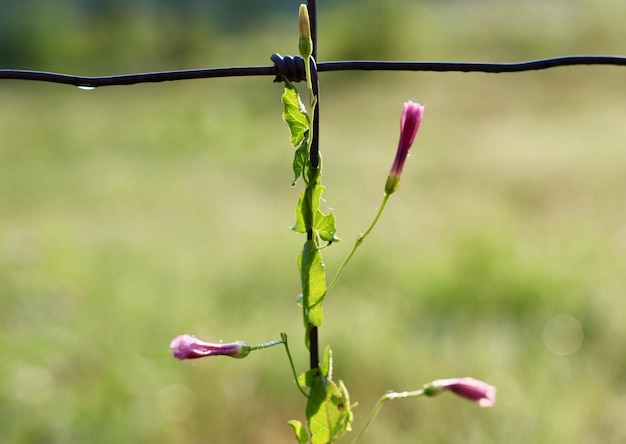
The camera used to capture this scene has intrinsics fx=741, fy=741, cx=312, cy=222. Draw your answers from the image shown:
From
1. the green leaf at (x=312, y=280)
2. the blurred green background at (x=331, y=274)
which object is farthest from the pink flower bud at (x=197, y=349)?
the blurred green background at (x=331, y=274)

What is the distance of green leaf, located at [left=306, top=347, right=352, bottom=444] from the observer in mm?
614

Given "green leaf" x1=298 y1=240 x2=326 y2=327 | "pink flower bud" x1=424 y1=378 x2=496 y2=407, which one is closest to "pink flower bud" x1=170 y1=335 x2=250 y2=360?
"green leaf" x1=298 y1=240 x2=326 y2=327

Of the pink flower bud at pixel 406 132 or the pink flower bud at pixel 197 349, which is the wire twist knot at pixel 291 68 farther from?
the pink flower bud at pixel 197 349

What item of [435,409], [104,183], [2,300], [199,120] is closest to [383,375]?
[435,409]

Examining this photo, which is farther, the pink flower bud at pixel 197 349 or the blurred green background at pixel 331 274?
the blurred green background at pixel 331 274

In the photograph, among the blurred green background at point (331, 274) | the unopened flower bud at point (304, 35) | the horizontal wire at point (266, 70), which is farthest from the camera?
the blurred green background at point (331, 274)

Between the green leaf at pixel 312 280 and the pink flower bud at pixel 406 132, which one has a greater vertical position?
the pink flower bud at pixel 406 132

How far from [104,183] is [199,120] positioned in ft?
8.96

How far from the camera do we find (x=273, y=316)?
229 centimetres

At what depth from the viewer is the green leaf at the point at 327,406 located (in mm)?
614

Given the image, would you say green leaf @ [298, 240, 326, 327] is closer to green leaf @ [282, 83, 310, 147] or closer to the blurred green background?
green leaf @ [282, 83, 310, 147]

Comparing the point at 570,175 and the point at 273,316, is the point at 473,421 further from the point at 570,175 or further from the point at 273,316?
the point at 570,175

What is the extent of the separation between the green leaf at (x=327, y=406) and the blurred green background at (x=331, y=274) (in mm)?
705

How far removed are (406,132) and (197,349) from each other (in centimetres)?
25
